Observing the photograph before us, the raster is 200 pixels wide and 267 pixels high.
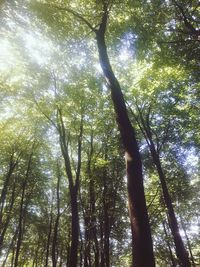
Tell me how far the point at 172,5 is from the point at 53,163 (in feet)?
73.6

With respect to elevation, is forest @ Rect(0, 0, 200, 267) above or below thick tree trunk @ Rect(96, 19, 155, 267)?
above

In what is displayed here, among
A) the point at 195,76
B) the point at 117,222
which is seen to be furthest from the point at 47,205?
the point at 195,76

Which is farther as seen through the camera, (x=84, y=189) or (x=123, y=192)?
(x=84, y=189)

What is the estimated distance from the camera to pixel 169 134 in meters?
20.5

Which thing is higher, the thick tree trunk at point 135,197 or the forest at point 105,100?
the forest at point 105,100

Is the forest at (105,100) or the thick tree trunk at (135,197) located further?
the forest at (105,100)

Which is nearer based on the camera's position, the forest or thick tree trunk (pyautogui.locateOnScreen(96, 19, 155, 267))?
thick tree trunk (pyautogui.locateOnScreen(96, 19, 155, 267))

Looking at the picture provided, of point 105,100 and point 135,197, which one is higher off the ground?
point 105,100

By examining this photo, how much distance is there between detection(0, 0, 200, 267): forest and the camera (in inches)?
413

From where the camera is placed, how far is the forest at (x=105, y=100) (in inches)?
413

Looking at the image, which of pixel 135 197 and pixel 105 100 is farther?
pixel 105 100

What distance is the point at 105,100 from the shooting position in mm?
19922

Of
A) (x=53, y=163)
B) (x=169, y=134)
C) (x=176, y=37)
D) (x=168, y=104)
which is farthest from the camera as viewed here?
(x=53, y=163)

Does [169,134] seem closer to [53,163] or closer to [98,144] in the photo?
[98,144]
